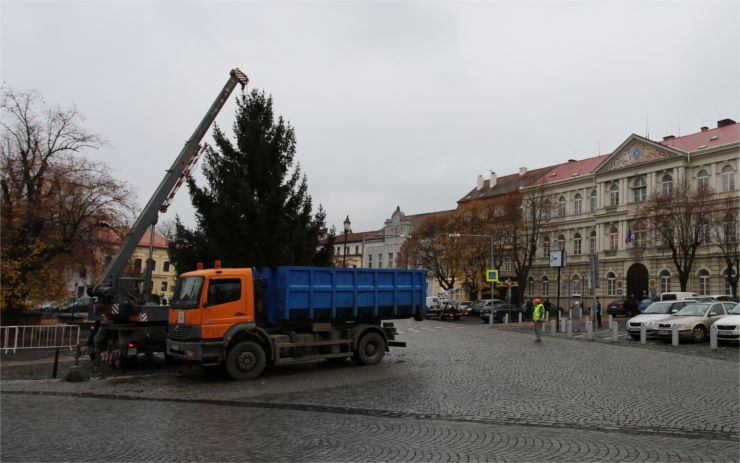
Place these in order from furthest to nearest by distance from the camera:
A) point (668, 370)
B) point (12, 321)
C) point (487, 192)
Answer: point (487, 192), point (12, 321), point (668, 370)

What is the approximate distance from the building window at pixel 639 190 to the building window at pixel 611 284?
7671 millimetres

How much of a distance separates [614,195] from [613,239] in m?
4.53

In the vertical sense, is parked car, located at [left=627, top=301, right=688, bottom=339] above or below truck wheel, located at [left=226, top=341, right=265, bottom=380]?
above

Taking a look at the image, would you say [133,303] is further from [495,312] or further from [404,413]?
[495,312]

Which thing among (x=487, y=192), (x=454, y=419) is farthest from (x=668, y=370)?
(x=487, y=192)

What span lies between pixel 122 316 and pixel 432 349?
1017 cm

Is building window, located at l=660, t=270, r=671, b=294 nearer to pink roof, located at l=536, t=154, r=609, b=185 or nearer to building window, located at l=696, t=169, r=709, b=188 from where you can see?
building window, located at l=696, t=169, r=709, b=188

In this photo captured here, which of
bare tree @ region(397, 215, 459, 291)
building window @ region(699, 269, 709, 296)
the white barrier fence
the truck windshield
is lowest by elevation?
the white barrier fence

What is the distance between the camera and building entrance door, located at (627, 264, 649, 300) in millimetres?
52250

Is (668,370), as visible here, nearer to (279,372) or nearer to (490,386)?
(490,386)

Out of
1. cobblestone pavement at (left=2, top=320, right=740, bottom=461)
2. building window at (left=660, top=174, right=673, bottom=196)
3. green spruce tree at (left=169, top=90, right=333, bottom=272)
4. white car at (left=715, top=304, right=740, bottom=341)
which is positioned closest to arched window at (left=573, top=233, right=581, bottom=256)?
building window at (left=660, top=174, right=673, bottom=196)

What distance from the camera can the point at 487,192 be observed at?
237ft

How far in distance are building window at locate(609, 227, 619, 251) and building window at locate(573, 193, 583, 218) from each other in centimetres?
496

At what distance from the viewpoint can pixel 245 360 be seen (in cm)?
1352
